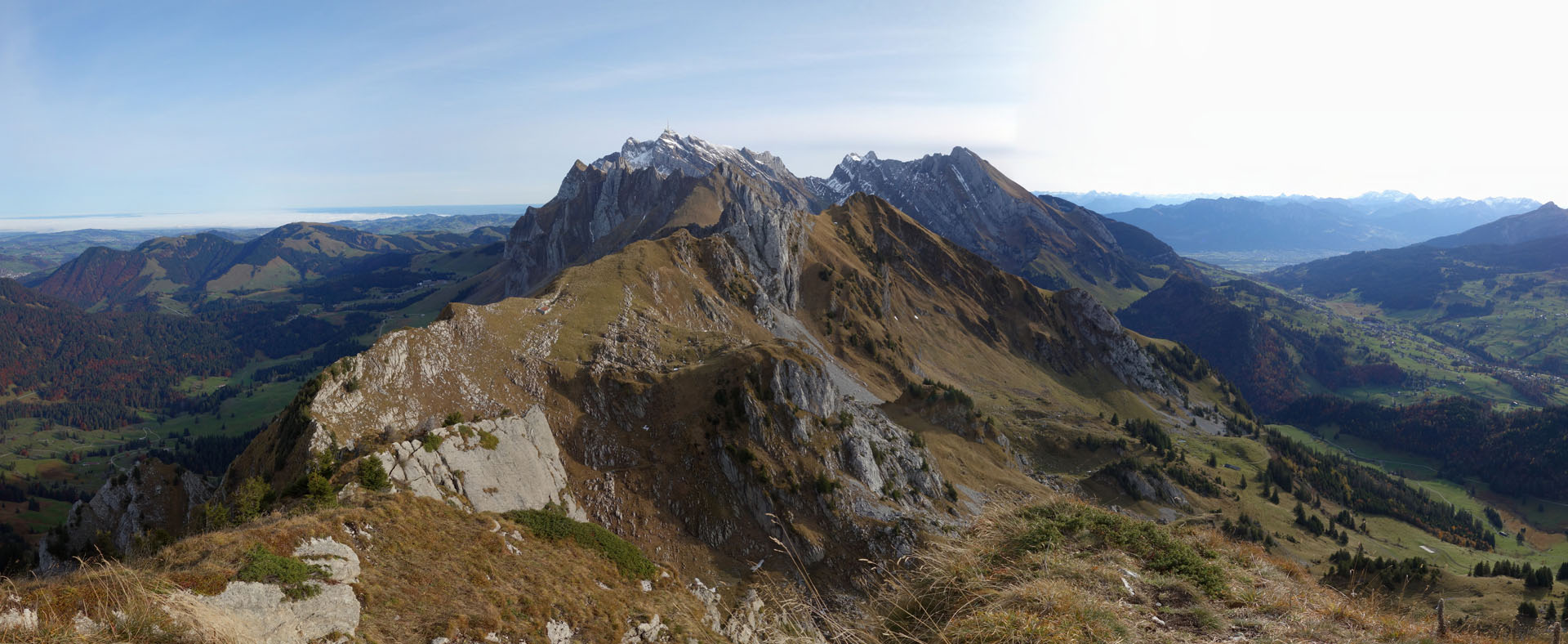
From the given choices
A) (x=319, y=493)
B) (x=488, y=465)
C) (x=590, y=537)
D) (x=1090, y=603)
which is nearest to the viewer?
(x=1090, y=603)

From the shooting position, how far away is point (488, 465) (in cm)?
4853

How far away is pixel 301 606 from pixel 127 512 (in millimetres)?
62403

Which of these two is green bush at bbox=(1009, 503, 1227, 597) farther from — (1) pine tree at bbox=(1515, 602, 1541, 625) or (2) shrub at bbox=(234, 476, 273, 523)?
(1) pine tree at bbox=(1515, 602, 1541, 625)

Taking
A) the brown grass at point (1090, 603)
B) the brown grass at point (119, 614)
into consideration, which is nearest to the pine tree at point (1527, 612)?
the brown grass at point (1090, 603)

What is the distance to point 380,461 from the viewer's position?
36969 mm

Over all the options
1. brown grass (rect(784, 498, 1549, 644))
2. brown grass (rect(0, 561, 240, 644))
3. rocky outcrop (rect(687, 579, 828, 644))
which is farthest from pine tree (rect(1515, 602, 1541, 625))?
brown grass (rect(0, 561, 240, 644))

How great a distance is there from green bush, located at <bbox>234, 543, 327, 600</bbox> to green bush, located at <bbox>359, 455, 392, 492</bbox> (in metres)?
15.5

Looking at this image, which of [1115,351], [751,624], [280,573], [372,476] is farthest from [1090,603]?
[1115,351]

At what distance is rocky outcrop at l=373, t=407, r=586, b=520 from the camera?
40500 mm

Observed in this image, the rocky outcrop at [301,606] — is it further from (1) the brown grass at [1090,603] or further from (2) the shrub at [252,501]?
(1) the brown grass at [1090,603]

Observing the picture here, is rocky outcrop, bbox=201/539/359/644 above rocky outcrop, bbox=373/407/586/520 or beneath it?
above

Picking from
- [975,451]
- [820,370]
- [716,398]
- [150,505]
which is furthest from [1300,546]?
[150,505]

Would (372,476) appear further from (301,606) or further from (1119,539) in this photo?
(1119,539)

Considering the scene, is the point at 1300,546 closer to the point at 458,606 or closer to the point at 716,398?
the point at 716,398
